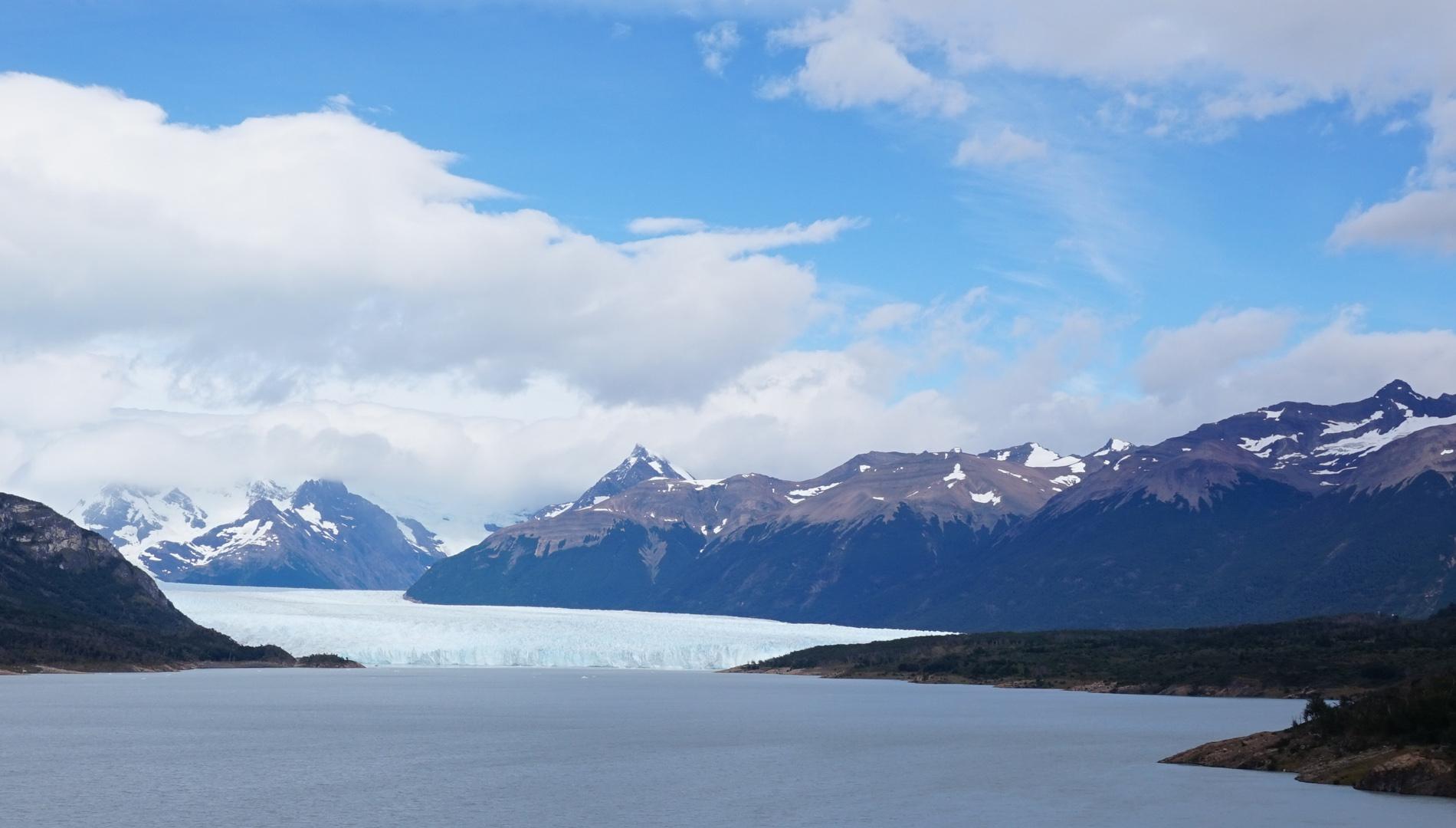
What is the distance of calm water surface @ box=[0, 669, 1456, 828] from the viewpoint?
176ft

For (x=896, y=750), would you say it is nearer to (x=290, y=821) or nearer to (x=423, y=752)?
(x=423, y=752)

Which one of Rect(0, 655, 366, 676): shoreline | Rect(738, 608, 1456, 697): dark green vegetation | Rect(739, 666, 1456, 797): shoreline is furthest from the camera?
Rect(0, 655, 366, 676): shoreline

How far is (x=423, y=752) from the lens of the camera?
254ft

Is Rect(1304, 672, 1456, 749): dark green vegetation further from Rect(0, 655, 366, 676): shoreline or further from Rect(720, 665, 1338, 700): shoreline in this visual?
Rect(0, 655, 366, 676): shoreline

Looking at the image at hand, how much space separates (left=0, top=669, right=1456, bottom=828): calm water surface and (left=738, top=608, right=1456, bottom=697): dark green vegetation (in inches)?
541

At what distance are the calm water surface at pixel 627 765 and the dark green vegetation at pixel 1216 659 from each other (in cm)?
1374

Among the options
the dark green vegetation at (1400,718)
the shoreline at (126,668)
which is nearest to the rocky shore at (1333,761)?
the dark green vegetation at (1400,718)

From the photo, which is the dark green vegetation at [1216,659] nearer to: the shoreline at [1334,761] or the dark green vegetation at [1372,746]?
the dark green vegetation at [1372,746]

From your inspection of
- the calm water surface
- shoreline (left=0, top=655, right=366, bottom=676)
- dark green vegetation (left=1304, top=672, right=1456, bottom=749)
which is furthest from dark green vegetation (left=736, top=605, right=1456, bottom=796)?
shoreline (left=0, top=655, right=366, bottom=676)

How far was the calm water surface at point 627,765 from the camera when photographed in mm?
53562

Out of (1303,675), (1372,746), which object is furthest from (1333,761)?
(1303,675)

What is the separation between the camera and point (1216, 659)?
158250mm

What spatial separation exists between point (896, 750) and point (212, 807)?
39.0 metres

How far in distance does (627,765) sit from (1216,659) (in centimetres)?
10283
